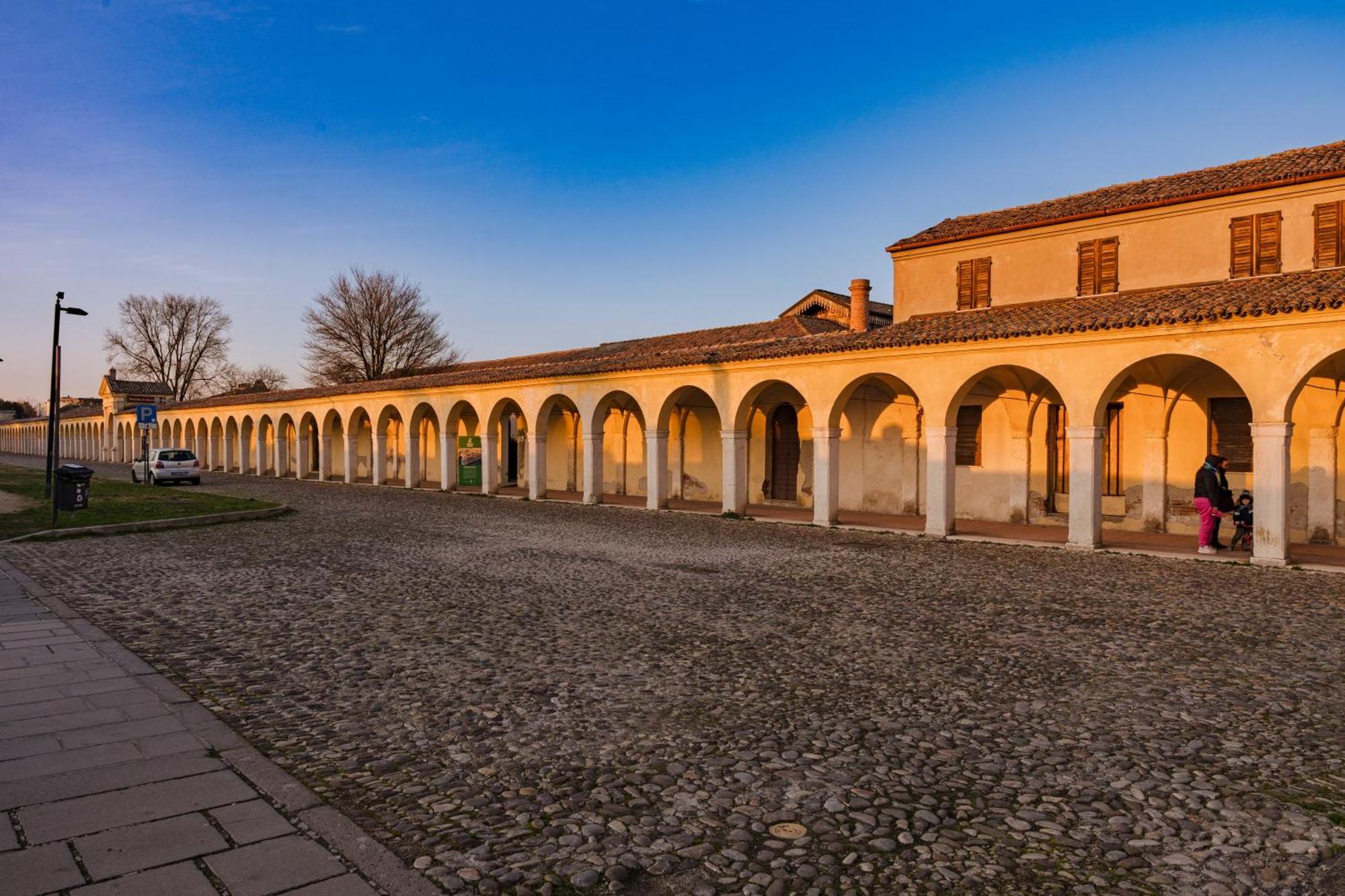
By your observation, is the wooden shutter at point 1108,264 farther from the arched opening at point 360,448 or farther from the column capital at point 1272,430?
the arched opening at point 360,448

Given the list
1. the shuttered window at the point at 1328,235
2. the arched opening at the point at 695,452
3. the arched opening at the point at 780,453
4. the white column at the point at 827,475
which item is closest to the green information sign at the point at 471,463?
the arched opening at the point at 695,452

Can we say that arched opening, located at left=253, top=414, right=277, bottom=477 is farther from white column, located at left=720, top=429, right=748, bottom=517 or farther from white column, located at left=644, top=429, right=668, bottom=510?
white column, located at left=720, top=429, right=748, bottom=517

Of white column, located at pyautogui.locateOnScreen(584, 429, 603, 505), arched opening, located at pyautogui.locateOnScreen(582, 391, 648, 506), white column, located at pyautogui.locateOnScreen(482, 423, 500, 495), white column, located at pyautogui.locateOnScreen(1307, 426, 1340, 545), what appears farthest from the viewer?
white column, located at pyautogui.locateOnScreen(482, 423, 500, 495)

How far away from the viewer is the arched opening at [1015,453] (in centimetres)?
1789

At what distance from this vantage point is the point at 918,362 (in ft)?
53.2

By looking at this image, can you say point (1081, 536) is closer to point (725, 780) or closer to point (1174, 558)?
point (1174, 558)

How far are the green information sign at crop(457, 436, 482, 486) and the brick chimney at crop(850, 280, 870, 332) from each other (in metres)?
12.9

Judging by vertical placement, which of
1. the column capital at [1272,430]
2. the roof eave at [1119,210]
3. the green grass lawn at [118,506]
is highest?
the roof eave at [1119,210]

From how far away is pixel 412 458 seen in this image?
30266 mm

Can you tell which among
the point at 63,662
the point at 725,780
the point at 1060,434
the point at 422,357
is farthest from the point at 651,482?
the point at 422,357

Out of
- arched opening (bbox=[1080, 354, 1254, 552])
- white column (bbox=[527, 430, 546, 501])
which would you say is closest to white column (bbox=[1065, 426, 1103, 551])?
arched opening (bbox=[1080, 354, 1254, 552])

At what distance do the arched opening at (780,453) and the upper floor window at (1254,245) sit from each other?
9.77 metres

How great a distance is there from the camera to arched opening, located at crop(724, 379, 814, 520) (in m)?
22.3

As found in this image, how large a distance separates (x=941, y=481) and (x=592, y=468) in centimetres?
1034
